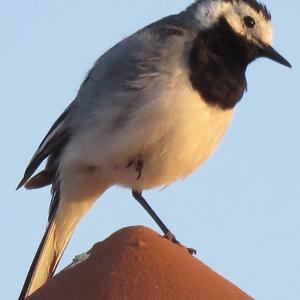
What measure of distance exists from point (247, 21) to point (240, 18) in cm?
5

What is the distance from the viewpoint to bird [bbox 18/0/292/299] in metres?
5.72

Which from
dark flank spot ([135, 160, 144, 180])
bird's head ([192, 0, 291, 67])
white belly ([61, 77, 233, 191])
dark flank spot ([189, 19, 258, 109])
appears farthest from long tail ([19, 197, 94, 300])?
bird's head ([192, 0, 291, 67])

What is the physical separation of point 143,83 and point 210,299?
264 cm

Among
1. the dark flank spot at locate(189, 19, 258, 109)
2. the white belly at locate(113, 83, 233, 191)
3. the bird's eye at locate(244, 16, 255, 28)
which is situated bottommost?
the white belly at locate(113, 83, 233, 191)

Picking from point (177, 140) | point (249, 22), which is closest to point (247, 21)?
point (249, 22)

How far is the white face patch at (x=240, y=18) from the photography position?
247 inches

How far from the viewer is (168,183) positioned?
20.9ft

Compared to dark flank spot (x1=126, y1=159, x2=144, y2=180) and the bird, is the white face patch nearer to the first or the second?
the bird

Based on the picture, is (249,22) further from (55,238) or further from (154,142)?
(55,238)

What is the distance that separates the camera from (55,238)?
6414mm

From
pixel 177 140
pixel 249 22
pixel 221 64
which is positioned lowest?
pixel 177 140

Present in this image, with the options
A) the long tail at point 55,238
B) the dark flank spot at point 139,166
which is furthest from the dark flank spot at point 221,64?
the long tail at point 55,238

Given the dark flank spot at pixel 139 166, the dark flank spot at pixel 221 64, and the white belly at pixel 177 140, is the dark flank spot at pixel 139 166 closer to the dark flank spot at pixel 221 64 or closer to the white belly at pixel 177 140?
the white belly at pixel 177 140

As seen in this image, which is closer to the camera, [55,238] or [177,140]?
[177,140]
